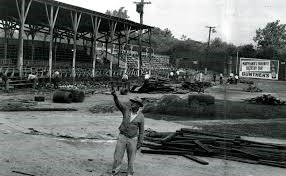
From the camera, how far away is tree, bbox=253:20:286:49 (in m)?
78.1

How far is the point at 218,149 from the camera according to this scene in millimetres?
10734

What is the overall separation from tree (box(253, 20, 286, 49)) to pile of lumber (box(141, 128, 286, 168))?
2761 inches

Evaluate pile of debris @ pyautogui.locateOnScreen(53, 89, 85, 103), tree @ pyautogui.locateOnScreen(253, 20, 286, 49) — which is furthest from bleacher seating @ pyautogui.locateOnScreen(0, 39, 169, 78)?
tree @ pyautogui.locateOnScreen(253, 20, 286, 49)

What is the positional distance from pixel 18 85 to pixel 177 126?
13342mm

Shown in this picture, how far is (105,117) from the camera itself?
55.7 ft

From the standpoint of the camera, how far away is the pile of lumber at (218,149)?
1026cm

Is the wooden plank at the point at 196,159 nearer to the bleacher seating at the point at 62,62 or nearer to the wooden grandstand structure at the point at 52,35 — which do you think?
the wooden grandstand structure at the point at 52,35

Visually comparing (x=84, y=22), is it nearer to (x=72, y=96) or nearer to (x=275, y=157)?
(x=72, y=96)

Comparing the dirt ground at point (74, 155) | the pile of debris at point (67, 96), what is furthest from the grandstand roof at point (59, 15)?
the dirt ground at point (74, 155)

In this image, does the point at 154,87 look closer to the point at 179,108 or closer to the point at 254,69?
the point at 179,108

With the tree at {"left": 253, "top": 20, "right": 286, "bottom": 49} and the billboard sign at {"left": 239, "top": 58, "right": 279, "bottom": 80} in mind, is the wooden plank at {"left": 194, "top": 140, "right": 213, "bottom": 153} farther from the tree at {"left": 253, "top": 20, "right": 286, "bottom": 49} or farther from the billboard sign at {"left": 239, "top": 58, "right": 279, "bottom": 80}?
the tree at {"left": 253, "top": 20, "right": 286, "bottom": 49}

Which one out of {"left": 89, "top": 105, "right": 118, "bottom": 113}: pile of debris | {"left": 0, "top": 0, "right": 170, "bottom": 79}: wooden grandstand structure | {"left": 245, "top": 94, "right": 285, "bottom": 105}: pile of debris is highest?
{"left": 0, "top": 0, "right": 170, "bottom": 79}: wooden grandstand structure

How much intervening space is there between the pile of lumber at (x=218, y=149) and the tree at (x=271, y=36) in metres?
70.1

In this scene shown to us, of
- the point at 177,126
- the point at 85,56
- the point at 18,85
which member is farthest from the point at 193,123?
the point at 85,56
